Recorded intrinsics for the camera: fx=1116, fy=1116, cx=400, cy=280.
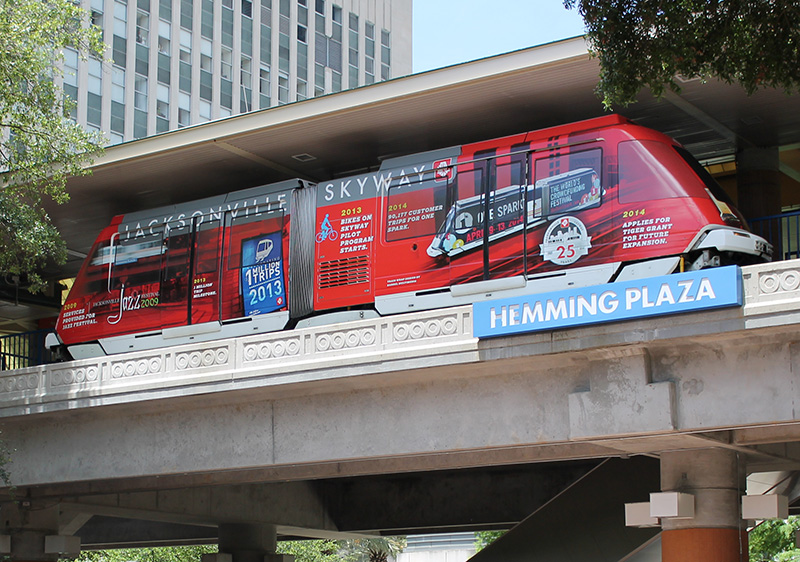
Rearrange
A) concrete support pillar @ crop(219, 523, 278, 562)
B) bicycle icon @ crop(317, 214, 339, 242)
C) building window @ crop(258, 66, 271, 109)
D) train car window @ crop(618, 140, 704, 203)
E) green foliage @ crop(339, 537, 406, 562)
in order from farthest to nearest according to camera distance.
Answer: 1. building window @ crop(258, 66, 271, 109)
2. green foliage @ crop(339, 537, 406, 562)
3. concrete support pillar @ crop(219, 523, 278, 562)
4. bicycle icon @ crop(317, 214, 339, 242)
5. train car window @ crop(618, 140, 704, 203)

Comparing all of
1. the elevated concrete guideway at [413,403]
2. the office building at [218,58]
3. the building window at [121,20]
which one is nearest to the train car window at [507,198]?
the elevated concrete guideway at [413,403]

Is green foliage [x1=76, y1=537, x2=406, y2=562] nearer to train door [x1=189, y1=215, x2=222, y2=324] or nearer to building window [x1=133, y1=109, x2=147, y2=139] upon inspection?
train door [x1=189, y1=215, x2=222, y2=324]

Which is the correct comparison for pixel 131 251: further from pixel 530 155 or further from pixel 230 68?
pixel 230 68

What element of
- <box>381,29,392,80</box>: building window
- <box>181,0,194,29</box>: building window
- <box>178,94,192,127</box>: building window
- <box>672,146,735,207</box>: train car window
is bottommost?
<box>672,146,735,207</box>: train car window

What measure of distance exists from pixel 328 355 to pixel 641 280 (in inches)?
198

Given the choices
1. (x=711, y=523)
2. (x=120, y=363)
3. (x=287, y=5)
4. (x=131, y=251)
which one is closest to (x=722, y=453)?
(x=711, y=523)

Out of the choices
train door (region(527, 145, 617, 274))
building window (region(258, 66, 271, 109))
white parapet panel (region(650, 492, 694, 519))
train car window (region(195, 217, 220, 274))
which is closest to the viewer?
white parapet panel (region(650, 492, 694, 519))

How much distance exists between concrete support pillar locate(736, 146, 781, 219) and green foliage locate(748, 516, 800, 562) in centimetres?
1135

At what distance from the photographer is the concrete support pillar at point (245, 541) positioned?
2734 cm

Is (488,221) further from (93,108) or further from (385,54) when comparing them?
(385,54)

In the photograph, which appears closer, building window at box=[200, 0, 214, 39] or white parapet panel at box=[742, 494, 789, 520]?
white parapet panel at box=[742, 494, 789, 520]

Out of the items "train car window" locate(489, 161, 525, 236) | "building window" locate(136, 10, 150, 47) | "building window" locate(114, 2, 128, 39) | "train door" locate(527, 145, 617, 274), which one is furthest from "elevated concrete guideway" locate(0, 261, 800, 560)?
"building window" locate(136, 10, 150, 47)

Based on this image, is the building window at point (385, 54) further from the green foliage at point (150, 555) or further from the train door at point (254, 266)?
the train door at point (254, 266)

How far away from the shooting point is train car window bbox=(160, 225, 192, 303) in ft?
68.6
